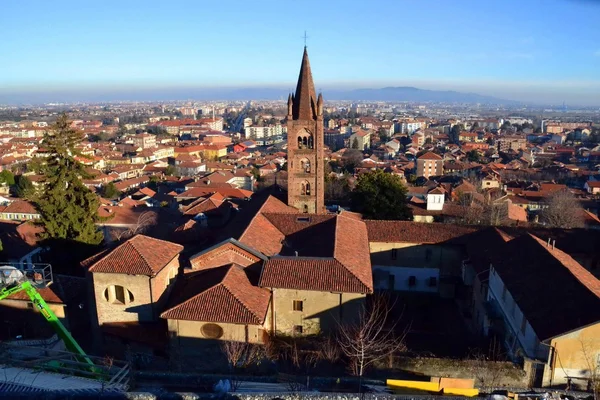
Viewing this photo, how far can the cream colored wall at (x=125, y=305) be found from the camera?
21312 mm

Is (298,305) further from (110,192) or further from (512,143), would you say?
(512,143)

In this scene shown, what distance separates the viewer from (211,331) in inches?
790

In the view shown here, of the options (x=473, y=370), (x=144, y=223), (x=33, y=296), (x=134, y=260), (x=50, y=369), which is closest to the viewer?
(x=50, y=369)

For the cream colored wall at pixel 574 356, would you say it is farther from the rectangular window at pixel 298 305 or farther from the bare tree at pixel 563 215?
the bare tree at pixel 563 215

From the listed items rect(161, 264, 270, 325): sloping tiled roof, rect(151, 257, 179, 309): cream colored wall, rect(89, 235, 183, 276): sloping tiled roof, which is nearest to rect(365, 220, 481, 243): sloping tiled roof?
rect(161, 264, 270, 325): sloping tiled roof

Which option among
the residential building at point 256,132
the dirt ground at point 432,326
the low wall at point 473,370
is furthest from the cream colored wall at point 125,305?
the residential building at point 256,132

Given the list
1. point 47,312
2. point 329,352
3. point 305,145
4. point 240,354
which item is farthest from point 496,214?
point 47,312

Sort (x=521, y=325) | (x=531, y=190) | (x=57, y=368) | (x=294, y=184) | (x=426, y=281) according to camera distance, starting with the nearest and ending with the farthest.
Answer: (x=57, y=368)
(x=521, y=325)
(x=426, y=281)
(x=294, y=184)
(x=531, y=190)

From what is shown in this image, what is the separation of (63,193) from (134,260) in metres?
10.6

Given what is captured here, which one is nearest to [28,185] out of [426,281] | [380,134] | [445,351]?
[426,281]

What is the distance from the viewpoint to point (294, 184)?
118ft

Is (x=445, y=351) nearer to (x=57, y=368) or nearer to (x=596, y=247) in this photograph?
(x=596, y=247)

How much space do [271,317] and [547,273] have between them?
1331cm

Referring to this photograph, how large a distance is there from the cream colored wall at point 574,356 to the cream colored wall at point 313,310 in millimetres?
8309
